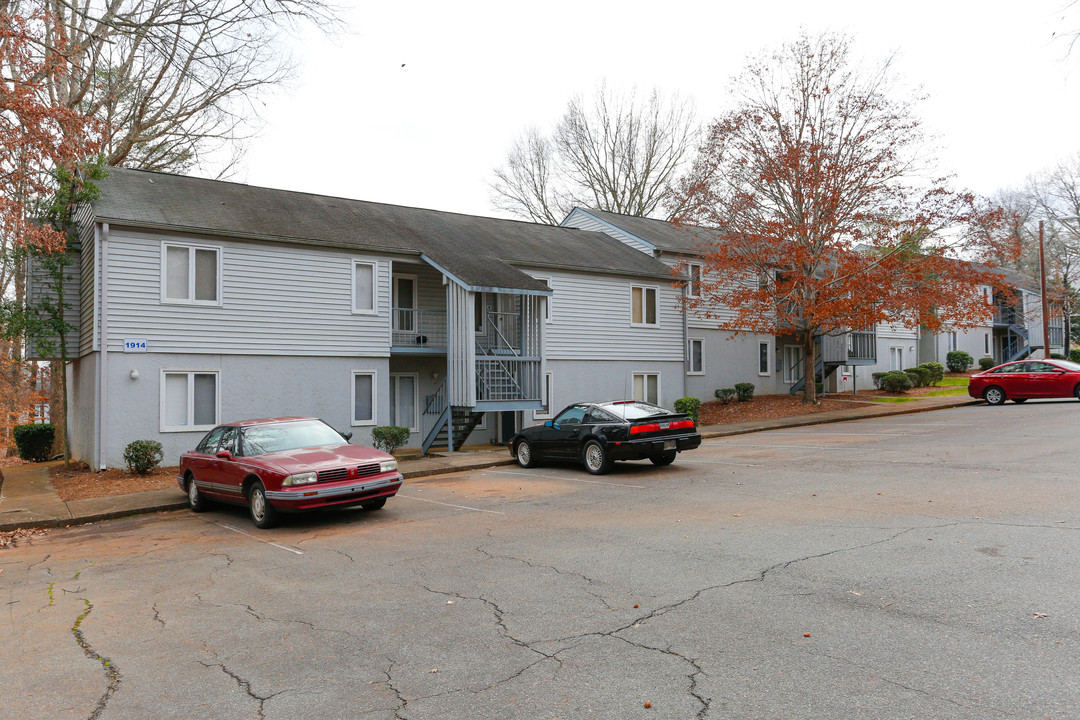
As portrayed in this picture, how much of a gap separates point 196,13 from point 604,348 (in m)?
15.8

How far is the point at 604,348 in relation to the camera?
25.1 meters

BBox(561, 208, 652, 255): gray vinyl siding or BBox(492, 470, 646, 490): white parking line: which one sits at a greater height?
BBox(561, 208, 652, 255): gray vinyl siding

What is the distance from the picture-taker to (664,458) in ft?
49.6

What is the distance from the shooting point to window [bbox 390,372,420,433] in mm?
21828

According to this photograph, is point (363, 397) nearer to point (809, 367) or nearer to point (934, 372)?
point (809, 367)

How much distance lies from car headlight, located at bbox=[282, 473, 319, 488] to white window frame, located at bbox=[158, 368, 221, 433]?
8.21 m

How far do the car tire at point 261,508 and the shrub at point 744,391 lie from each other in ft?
73.1

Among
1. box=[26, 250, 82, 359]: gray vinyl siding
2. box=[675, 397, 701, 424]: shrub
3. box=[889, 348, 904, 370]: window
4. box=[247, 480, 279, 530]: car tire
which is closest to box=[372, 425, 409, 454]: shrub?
box=[247, 480, 279, 530]: car tire

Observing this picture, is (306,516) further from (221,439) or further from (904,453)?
(904,453)

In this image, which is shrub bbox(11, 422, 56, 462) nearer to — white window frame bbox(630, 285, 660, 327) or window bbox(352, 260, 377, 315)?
window bbox(352, 260, 377, 315)

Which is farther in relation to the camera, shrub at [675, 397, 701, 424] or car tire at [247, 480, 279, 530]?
shrub at [675, 397, 701, 424]

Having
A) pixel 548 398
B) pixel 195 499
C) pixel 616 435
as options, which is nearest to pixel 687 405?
pixel 548 398

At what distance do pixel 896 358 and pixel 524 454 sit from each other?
32.6 m

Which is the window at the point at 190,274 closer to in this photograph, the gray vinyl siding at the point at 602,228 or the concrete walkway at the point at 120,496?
the concrete walkway at the point at 120,496
